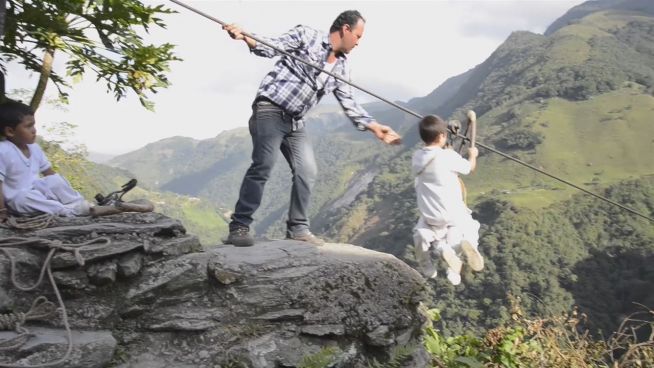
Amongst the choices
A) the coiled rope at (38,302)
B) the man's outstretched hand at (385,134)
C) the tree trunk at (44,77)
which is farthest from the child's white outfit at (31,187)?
the tree trunk at (44,77)

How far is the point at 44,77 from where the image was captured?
8820 millimetres

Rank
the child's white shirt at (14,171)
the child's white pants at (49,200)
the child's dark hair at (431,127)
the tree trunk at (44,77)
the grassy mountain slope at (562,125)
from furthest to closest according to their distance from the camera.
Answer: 1. the grassy mountain slope at (562,125)
2. the tree trunk at (44,77)
3. the child's dark hair at (431,127)
4. the child's white pants at (49,200)
5. the child's white shirt at (14,171)

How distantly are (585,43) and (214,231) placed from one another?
147 meters

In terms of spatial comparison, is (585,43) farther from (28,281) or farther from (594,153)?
(28,281)

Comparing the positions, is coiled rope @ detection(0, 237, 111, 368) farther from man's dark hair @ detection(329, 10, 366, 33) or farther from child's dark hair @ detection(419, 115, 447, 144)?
child's dark hair @ detection(419, 115, 447, 144)

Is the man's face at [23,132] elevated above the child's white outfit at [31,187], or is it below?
above

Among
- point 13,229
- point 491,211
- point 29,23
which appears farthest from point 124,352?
point 491,211

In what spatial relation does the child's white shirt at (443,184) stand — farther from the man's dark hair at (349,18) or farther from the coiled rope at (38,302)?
the coiled rope at (38,302)

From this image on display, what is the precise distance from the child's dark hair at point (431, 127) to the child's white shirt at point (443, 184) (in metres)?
0.12

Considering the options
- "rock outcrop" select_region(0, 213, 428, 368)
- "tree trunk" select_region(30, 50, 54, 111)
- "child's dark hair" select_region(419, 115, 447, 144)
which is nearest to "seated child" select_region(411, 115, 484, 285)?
"child's dark hair" select_region(419, 115, 447, 144)

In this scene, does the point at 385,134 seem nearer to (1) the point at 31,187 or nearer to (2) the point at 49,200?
(2) the point at 49,200

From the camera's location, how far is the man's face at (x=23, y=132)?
446 cm

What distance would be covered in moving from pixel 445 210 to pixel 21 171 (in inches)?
155

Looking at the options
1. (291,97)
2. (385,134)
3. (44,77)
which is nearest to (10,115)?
(291,97)
